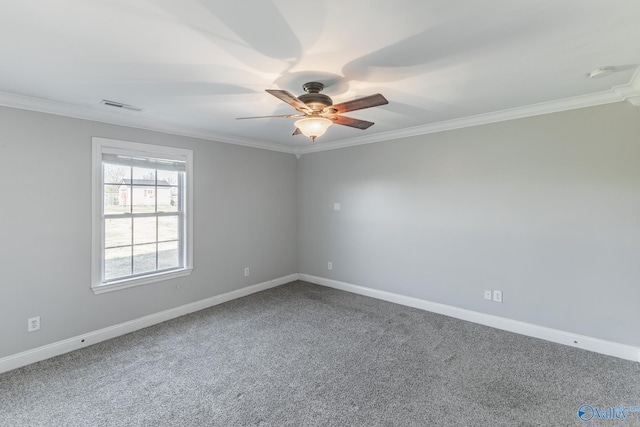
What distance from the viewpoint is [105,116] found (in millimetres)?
3115

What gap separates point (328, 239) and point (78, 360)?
3.38 metres

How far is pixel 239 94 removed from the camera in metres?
2.64

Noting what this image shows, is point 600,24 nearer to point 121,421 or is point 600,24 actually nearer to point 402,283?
point 402,283

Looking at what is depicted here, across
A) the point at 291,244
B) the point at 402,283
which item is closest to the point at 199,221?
the point at 291,244

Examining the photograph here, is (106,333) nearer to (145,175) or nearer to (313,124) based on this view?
(145,175)

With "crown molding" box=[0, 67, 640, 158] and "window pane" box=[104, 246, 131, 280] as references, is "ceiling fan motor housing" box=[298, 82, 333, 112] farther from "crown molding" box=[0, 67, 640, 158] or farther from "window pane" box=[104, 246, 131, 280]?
"window pane" box=[104, 246, 131, 280]

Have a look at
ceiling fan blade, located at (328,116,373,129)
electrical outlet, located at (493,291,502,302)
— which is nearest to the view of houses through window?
ceiling fan blade, located at (328,116,373,129)

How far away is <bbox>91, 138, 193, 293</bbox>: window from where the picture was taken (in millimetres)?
3170

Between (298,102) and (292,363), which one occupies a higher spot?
(298,102)

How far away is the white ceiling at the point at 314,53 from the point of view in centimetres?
151

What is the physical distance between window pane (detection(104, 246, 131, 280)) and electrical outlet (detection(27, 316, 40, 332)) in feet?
2.07
